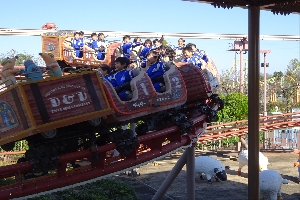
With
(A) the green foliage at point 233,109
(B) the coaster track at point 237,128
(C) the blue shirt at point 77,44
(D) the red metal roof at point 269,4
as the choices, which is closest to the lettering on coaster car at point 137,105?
(D) the red metal roof at point 269,4

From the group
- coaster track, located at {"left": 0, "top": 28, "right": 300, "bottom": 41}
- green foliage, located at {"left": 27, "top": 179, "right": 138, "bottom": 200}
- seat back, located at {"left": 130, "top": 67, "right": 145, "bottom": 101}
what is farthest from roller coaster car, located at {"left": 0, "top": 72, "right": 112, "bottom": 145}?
coaster track, located at {"left": 0, "top": 28, "right": 300, "bottom": 41}

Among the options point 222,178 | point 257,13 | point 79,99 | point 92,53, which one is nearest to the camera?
point 79,99

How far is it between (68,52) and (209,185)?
5.15 metres

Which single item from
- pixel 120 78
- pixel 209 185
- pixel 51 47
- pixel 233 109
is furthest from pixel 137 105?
pixel 233 109

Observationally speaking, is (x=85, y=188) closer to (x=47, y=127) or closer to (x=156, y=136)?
(x=156, y=136)

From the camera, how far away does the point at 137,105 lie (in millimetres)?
4434

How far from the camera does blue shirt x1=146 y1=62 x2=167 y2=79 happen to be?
5395mm

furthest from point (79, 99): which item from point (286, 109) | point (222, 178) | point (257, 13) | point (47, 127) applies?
point (286, 109)

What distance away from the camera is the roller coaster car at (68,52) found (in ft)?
29.5

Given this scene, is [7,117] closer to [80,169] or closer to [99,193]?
[80,169]

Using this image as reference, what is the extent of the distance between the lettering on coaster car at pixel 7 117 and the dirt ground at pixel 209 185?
21.9 ft

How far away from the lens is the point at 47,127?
343cm

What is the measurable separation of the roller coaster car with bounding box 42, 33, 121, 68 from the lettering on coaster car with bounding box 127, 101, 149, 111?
4517 millimetres

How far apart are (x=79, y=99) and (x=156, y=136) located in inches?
48.1
